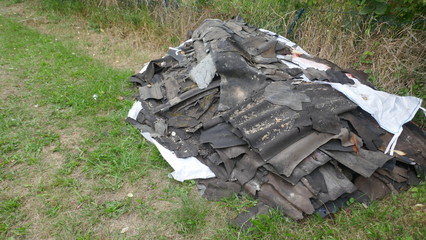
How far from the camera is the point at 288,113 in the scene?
2.85 metres

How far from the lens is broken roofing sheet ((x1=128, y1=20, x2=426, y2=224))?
2549mm

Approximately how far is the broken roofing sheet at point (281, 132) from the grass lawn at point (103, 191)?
14cm

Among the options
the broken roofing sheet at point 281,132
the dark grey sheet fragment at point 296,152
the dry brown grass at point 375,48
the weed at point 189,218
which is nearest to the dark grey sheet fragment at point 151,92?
the broken roofing sheet at point 281,132

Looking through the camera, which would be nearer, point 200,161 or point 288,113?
point 288,113

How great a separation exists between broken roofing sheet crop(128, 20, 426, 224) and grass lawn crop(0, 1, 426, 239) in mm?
138

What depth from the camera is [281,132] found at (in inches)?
106

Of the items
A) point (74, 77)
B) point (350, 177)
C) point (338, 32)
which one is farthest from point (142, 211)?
point (338, 32)

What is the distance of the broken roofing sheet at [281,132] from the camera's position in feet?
8.36

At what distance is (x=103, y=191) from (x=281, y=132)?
180 centimetres

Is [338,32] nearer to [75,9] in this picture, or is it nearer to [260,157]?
[260,157]

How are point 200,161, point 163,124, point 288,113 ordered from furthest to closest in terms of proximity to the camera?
point 163,124
point 200,161
point 288,113

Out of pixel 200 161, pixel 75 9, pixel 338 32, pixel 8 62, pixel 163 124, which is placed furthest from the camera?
pixel 75 9

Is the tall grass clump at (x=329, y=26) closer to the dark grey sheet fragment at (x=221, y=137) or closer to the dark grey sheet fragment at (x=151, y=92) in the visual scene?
the dark grey sheet fragment at (x=151, y=92)

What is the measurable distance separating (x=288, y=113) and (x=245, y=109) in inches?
17.8
